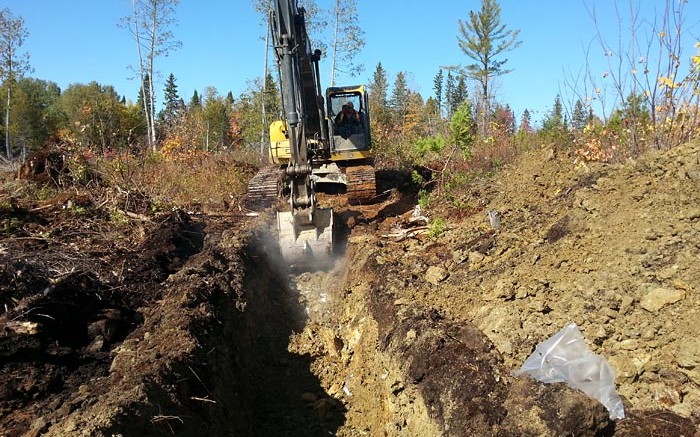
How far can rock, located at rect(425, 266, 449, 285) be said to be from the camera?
6.00m

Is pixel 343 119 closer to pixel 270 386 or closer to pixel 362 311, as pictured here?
pixel 362 311

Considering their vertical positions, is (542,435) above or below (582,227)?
below

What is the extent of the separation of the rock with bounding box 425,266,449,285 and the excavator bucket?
2.17 metres

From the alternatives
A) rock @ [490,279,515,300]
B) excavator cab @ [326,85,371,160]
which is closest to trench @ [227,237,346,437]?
rock @ [490,279,515,300]

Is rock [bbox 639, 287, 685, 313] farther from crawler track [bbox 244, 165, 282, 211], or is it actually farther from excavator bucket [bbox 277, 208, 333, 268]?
crawler track [bbox 244, 165, 282, 211]

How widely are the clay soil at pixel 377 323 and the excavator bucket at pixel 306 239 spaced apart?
320 millimetres

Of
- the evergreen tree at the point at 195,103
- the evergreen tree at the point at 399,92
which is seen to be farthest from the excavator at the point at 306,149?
the evergreen tree at the point at 399,92

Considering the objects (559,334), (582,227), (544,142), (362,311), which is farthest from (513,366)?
(544,142)

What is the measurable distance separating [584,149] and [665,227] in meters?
3.82

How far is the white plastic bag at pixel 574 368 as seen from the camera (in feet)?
10.9

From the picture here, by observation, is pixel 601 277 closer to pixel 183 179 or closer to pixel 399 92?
pixel 183 179

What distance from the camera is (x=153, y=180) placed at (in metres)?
11.5

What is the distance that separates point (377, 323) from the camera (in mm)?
5547

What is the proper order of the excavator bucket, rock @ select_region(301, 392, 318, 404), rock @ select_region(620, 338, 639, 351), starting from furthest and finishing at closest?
the excavator bucket → rock @ select_region(301, 392, 318, 404) → rock @ select_region(620, 338, 639, 351)
